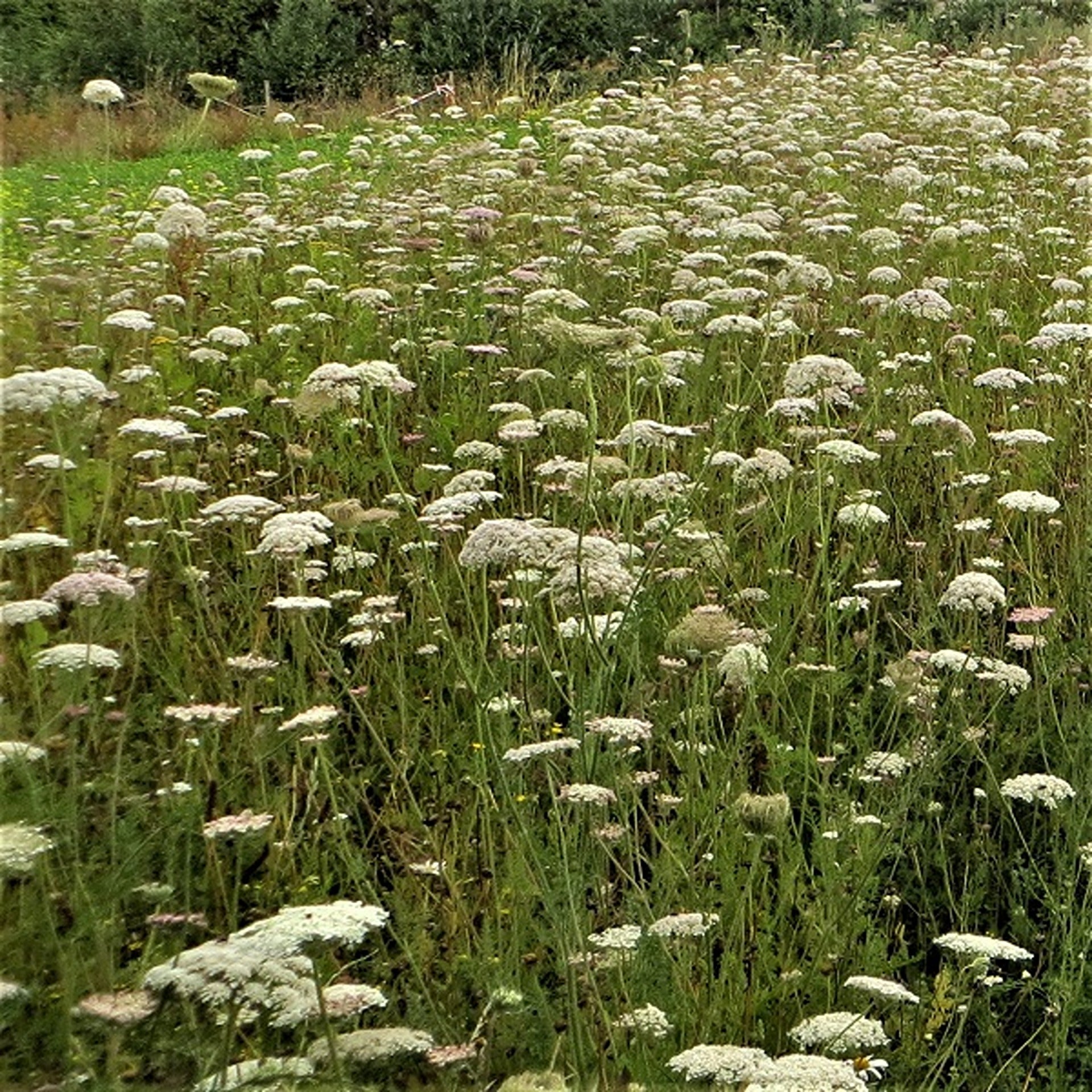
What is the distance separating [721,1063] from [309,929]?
0.50 metres

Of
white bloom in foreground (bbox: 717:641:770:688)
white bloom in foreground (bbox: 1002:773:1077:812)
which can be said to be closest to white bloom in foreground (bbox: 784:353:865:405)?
white bloom in foreground (bbox: 717:641:770:688)

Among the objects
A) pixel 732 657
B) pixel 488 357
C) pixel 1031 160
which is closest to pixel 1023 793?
pixel 732 657

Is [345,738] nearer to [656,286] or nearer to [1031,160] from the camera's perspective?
[656,286]

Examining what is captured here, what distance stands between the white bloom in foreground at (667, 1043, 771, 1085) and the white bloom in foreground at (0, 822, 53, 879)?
83 centimetres

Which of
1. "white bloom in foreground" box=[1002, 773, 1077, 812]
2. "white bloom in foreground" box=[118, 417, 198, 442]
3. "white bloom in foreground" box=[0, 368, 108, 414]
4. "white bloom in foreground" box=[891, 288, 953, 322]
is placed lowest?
"white bloom in foreground" box=[1002, 773, 1077, 812]

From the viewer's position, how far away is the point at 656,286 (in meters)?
6.00

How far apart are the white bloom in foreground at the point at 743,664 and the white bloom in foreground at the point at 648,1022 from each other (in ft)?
2.26

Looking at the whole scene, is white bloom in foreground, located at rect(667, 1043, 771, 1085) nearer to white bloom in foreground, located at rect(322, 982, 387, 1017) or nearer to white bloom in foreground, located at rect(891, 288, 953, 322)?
white bloom in foreground, located at rect(322, 982, 387, 1017)

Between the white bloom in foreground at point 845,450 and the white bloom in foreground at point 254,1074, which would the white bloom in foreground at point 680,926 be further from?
the white bloom in foreground at point 845,450

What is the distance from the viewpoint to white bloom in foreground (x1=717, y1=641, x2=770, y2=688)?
98.7 inches

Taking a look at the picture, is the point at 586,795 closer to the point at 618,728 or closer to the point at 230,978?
the point at 618,728

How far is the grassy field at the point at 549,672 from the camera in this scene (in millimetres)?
2053

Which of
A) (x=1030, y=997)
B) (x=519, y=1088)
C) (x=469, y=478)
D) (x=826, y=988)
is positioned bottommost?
(x=1030, y=997)

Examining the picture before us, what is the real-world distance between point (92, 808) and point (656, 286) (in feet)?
13.0
